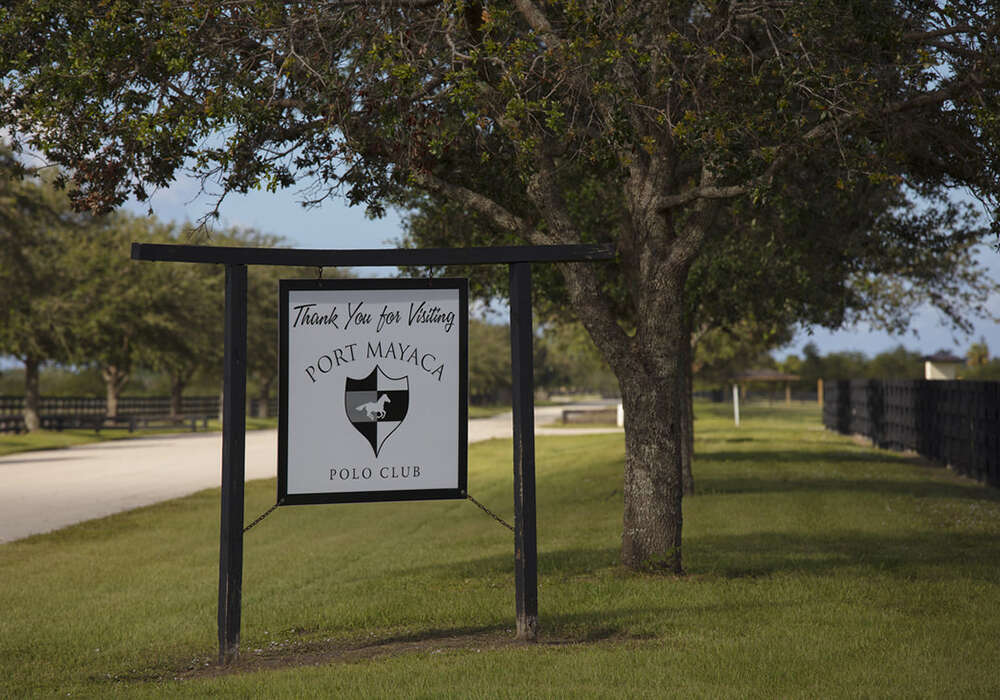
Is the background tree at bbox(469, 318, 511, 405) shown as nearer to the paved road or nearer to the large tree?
the paved road

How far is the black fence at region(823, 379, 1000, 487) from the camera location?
63.5 ft

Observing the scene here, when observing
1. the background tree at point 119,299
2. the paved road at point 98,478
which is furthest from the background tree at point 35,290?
the paved road at point 98,478

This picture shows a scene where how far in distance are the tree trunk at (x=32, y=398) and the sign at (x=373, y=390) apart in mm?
38960

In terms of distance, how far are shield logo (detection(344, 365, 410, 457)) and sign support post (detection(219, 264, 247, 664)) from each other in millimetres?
783

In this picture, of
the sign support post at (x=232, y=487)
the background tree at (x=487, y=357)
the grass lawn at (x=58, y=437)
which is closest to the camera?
the sign support post at (x=232, y=487)

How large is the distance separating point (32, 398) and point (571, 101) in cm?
3841

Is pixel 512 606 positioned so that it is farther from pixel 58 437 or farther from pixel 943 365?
pixel 58 437

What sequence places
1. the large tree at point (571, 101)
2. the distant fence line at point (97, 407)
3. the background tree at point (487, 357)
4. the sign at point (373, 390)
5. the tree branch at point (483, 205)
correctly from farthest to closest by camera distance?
the background tree at point (487, 357) < the distant fence line at point (97, 407) < the tree branch at point (483, 205) < the large tree at point (571, 101) < the sign at point (373, 390)

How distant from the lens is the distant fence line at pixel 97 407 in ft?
160

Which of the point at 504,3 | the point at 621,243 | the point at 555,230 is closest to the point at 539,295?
the point at 621,243

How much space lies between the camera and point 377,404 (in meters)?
7.48

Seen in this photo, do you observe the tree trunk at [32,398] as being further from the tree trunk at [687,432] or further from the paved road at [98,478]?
the tree trunk at [687,432]

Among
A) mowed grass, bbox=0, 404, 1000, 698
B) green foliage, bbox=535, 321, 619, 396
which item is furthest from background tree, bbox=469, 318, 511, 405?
mowed grass, bbox=0, 404, 1000, 698

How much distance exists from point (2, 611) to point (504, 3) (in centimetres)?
712
